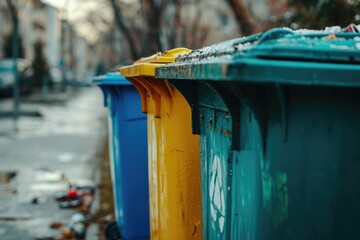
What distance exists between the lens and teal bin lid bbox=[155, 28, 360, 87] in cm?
184

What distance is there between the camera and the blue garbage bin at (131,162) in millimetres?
4703

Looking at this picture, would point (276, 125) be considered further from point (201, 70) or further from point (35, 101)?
point (35, 101)

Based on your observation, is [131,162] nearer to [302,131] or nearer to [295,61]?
[302,131]

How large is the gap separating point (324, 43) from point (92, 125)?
1680 cm

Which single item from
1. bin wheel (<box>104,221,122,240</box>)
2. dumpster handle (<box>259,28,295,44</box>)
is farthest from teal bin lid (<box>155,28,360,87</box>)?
bin wheel (<box>104,221,122,240</box>)

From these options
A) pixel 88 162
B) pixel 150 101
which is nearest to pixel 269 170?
pixel 150 101

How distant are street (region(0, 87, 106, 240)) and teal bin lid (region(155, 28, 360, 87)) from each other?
449 cm

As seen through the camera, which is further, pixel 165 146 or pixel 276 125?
pixel 165 146

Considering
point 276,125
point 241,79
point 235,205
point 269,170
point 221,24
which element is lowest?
point 235,205

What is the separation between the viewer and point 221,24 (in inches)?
1764

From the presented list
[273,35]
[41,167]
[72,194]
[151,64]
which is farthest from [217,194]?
[41,167]

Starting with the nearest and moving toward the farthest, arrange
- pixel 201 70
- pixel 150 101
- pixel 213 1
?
1. pixel 201 70
2. pixel 150 101
3. pixel 213 1

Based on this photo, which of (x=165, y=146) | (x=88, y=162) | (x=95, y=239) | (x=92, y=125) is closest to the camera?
(x=165, y=146)

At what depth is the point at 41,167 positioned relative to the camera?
401 inches
